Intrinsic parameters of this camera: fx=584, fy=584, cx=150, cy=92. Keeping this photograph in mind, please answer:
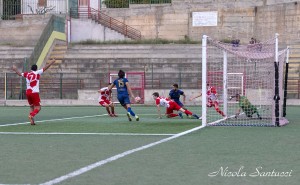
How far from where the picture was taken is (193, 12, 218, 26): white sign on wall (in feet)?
137

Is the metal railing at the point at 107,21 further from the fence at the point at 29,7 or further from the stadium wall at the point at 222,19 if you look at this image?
the fence at the point at 29,7

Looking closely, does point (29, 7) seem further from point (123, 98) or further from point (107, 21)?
point (123, 98)

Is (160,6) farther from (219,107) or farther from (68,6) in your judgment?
(219,107)

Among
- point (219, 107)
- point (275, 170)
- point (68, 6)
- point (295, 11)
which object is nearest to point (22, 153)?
point (275, 170)

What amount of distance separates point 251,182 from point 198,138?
16.2 feet

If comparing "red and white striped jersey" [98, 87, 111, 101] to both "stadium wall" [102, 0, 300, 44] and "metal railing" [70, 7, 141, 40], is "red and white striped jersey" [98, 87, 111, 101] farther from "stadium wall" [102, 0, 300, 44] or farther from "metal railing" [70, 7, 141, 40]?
"metal railing" [70, 7, 141, 40]

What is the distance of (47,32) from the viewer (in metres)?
39.5

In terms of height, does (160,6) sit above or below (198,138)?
above

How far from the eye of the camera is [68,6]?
45.3m

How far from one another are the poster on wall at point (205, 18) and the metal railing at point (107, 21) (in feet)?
14.1

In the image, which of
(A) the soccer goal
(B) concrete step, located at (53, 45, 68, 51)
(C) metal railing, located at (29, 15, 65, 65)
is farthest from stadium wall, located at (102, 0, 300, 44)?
(A) the soccer goal

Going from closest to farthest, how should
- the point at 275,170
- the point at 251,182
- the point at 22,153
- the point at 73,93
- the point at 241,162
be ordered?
1. the point at 251,182
2. the point at 275,170
3. the point at 241,162
4. the point at 22,153
5. the point at 73,93

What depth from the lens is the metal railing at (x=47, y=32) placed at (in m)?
36.9

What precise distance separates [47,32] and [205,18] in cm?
1121
